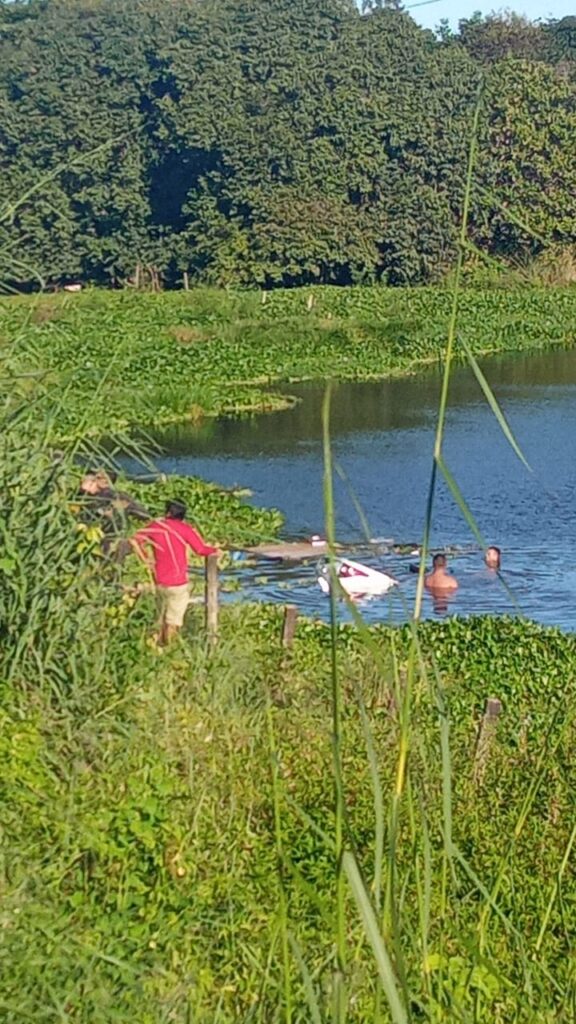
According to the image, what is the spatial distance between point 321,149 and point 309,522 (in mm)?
27866

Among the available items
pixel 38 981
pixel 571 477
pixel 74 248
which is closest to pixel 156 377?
pixel 571 477

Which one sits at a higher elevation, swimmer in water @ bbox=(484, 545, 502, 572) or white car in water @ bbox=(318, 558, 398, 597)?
swimmer in water @ bbox=(484, 545, 502, 572)

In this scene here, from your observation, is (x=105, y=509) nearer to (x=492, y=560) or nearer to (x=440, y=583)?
(x=492, y=560)

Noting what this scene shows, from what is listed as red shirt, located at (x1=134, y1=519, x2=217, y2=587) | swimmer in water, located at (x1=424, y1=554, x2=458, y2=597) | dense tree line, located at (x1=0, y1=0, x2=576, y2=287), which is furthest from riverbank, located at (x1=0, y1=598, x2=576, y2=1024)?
dense tree line, located at (x1=0, y1=0, x2=576, y2=287)

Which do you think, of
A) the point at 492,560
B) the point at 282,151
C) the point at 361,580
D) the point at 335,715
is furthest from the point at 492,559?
the point at 282,151

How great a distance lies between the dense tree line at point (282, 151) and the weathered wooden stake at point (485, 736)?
109 feet

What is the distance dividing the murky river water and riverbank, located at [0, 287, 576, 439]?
3.38 feet

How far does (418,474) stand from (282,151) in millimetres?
24664

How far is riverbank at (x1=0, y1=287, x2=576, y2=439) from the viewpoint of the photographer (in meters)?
27.4

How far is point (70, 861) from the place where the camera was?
533 centimetres

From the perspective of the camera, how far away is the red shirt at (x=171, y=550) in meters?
7.21

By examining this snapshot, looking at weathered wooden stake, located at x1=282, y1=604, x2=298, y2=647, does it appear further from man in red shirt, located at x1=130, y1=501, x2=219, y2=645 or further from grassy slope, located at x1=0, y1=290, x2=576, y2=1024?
grassy slope, located at x1=0, y1=290, x2=576, y2=1024

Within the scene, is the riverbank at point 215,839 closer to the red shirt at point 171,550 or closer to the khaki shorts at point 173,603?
the khaki shorts at point 173,603

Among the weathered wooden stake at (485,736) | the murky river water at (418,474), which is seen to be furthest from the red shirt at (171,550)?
the murky river water at (418,474)
